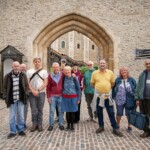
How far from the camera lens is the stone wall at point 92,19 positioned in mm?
12758

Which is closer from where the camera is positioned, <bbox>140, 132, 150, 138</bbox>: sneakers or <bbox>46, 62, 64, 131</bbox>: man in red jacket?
<bbox>140, 132, 150, 138</bbox>: sneakers

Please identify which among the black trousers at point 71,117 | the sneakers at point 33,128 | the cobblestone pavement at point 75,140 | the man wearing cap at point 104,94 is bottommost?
the cobblestone pavement at point 75,140

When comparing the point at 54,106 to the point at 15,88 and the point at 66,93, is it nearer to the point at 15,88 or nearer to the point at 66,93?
the point at 66,93

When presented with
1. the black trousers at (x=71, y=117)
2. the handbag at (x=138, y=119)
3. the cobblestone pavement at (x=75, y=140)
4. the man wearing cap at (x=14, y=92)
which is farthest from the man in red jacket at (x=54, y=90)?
the handbag at (x=138, y=119)

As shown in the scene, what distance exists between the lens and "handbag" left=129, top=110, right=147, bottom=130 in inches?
213

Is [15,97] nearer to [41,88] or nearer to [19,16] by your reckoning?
[41,88]

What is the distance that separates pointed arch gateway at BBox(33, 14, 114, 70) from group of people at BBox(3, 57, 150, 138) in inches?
284

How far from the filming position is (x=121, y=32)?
12.8m

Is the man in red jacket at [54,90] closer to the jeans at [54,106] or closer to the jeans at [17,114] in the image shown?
the jeans at [54,106]

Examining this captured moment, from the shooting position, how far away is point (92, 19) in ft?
42.1

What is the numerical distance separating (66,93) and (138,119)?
159cm

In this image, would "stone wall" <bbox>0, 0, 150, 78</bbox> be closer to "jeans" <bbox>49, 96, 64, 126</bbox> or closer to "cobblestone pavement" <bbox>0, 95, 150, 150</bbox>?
"jeans" <bbox>49, 96, 64, 126</bbox>

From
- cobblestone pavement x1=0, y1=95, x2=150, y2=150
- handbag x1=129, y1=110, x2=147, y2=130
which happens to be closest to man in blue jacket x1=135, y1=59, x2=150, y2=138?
handbag x1=129, y1=110, x2=147, y2=130

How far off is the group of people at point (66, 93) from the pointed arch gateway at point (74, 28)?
284 inches
